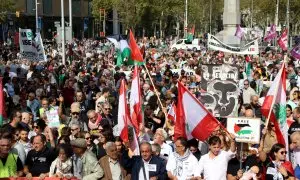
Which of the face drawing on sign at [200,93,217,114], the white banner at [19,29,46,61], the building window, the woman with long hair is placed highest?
the building window

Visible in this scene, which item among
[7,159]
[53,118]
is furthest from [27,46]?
[7,159]

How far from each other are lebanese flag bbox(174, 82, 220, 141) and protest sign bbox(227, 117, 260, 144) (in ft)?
1.16

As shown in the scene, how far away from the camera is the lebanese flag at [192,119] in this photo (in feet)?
31.7

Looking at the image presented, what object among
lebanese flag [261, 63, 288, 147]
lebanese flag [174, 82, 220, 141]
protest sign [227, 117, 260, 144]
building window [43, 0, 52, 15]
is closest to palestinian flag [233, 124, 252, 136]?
protest sign [227, 117, 260, 144]

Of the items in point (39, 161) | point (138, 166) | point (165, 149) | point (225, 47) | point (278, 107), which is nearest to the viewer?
point (138, 166)

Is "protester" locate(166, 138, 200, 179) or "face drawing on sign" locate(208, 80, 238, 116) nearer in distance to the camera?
"protester" locate(166, 138, 200, 179)

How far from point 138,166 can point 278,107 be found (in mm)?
2955

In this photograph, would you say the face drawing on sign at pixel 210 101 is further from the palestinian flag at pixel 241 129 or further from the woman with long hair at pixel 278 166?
the woman with long hair at pixel 278 166

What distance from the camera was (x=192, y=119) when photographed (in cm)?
979

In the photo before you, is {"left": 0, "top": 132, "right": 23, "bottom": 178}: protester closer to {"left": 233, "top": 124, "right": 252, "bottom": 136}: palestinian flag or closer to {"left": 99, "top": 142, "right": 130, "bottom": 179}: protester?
{"left": 99, "top": 142, "right": 130, "bottom": 179}: protester

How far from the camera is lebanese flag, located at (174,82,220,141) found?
9656 mm

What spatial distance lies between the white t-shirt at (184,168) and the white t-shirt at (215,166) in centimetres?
14

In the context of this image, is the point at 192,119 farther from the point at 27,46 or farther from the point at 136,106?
the point at 27,46

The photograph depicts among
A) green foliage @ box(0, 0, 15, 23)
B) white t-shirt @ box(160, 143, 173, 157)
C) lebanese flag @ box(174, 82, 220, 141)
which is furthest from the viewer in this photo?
green foliage @ box(0, 0, 15, 23)
